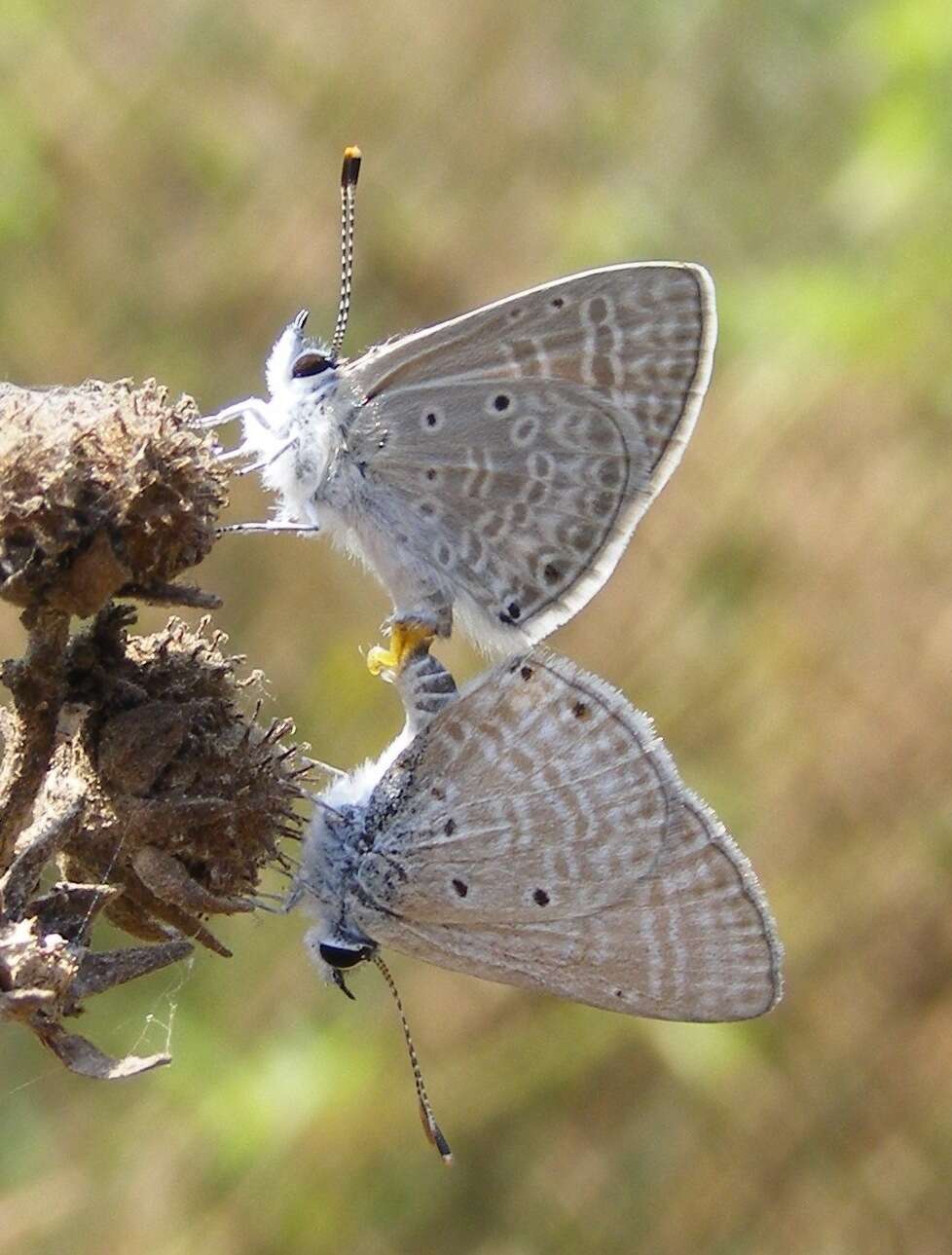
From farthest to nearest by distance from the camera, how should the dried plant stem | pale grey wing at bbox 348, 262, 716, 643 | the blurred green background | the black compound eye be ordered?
the blurred green background
pale grey wing at bbox 348, 262, 716, 643
the black compound eye
the dried plant stem

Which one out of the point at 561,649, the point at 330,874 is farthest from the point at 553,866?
the point at 561,649

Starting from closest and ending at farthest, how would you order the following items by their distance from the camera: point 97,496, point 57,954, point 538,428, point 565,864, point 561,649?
point 57,954
point 97,496
point 565,864
point 538,428
point 561,649


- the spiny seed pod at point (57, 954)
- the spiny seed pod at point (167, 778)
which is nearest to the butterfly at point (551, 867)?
the spiny seed pod at point (167, 778)

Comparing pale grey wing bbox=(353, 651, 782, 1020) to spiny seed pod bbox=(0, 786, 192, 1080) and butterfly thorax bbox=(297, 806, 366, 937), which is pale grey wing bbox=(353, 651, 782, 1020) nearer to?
butterfly thorax bbox=(297, 806, 366, 937)

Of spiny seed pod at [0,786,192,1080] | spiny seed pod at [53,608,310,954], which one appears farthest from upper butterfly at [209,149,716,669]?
spiny seed pod at [0,786,192,1080]

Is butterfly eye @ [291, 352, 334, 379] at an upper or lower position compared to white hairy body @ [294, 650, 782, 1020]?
upper

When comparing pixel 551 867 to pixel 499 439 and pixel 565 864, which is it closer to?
pixel 565 864

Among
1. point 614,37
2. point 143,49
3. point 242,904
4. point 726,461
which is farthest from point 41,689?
point 614,37
